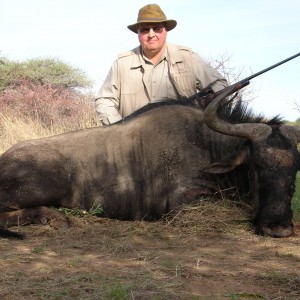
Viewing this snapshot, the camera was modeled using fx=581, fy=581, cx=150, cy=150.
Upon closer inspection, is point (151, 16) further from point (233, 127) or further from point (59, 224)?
point (59, 224)

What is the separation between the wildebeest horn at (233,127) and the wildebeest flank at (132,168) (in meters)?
0.07

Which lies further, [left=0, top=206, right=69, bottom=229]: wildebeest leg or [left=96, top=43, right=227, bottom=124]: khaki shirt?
[left=96, top=43, right=227, bottom=124]: khaki shirt

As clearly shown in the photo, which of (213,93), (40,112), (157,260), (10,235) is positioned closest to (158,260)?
(157,260)

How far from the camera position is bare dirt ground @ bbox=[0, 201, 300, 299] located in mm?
2957

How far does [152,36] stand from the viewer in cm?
659

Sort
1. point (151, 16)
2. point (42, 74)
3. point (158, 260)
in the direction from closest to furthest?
point (158, 260) < point (151, 16) < point (42, 74)

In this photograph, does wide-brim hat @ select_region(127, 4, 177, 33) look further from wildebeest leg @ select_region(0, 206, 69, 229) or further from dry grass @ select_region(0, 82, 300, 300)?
wildebeest leg @ select_region(0, 206, 69, 229)

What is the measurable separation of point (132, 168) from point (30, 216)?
1037mm

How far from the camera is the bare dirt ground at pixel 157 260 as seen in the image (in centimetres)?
296

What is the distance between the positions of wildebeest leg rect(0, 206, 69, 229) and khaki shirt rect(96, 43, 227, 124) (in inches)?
66.3

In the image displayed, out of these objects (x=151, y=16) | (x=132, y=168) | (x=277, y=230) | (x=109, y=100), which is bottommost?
(x=277, y=230)

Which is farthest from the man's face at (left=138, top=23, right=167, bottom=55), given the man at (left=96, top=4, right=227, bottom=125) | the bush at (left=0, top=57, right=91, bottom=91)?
A: the bush at (left=0, top=57, right=91, bottom=91)

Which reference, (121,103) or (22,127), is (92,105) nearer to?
(22,127)

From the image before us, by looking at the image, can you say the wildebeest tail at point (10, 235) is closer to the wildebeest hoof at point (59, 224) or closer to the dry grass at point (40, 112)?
the wildebeest hoof at point (59, 224)
